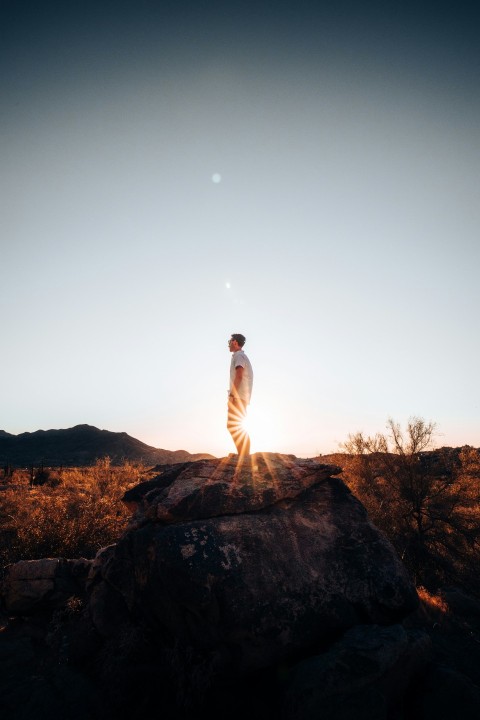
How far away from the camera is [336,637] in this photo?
14.2 feet

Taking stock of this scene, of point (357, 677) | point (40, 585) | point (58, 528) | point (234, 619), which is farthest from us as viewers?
point (58, 528)

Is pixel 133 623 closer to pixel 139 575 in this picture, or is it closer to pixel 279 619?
pixel 139 575

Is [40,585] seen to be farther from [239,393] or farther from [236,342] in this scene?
[236,342]

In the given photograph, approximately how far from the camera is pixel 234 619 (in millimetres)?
4086

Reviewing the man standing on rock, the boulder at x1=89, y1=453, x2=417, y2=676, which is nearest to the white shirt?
the man standing on rock

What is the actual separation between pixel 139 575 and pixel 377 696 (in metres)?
3.18

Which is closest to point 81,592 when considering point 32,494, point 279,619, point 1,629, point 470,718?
point 1,629

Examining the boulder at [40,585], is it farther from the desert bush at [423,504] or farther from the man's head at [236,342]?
the desert bush at [423,504]

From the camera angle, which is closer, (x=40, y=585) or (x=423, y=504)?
(x=40, y=585)

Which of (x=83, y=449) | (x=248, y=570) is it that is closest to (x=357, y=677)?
(x=248, y=570)

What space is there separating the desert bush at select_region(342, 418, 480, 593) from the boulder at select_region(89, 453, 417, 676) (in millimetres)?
4764

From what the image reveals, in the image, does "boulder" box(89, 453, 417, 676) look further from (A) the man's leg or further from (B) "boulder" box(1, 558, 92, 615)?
(B) "boulder" box(1, 558, 92, 615)

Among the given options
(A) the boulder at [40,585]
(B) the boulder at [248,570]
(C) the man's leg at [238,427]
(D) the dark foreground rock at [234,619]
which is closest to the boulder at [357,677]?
(D) the dark foreground rock at [234,619]

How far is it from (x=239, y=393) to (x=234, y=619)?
3872 mm
